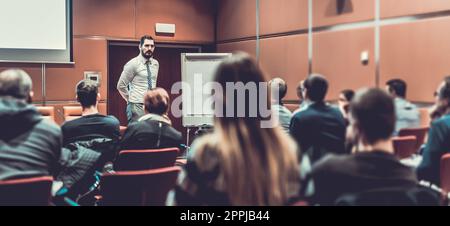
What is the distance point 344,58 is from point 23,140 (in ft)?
13.1

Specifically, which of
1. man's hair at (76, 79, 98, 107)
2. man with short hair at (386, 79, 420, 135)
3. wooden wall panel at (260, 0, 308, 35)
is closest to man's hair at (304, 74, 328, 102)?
man with short hair at (386, 79, 420, 135)

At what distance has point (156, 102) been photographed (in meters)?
3.35

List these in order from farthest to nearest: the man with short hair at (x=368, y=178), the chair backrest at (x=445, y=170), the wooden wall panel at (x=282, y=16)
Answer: the wooden wall panel at (x=282, y=16) < the chair backrest at (x=445, y=170) < the man with short hair at (x=368, y=178)

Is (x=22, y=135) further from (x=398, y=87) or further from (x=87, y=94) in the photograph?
(x=398, y=87)

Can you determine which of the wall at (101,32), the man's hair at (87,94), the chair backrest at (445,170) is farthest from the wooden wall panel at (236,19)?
the chair backrest at (445,170)

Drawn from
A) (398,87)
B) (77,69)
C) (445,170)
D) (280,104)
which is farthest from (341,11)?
(77,69)

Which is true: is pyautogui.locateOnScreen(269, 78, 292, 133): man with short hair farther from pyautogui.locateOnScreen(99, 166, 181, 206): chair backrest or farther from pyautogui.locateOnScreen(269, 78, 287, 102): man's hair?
pyautogui.locateOnScreen(99, 166, 181, 206): chair backrest

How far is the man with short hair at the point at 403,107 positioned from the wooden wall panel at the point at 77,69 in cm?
406

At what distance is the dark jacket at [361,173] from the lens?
5.45 feet

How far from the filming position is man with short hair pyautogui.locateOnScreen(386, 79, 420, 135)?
4.29 meters

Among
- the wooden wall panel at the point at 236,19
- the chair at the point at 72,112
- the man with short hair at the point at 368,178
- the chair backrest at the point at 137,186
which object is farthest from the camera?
the wooden wall panel at the point at 236,19

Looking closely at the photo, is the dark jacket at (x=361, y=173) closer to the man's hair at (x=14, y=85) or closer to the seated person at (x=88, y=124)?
the man's hair at (x=14, y=85)

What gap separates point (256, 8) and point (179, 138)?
408cm
